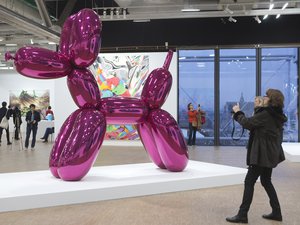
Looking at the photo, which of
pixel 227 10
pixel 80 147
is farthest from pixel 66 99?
pixel 80 147

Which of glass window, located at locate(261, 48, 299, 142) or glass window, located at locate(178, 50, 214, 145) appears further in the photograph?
glass window, located at locate(178, 50, 214, 145)

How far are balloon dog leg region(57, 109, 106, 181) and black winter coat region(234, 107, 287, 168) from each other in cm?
198

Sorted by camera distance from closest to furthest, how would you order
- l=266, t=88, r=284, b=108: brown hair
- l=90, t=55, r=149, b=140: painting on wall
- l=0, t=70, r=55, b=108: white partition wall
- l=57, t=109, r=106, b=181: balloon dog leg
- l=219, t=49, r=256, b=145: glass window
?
l=266, t=88, r=284, b=108: brown hair
l=57, t=109, r=106, b=181: balloon dog leg
l=90, t=55, r=149, b=140: painting on wall
l=219, t=49, r=256, b=145: glass window
l=0, t=70, r=55, b=108: white partition wall

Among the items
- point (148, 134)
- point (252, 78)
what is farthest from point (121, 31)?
point (148, 134)

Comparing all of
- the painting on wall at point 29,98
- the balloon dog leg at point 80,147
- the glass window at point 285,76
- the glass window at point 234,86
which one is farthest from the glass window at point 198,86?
the balloon dog leg at point 80,147

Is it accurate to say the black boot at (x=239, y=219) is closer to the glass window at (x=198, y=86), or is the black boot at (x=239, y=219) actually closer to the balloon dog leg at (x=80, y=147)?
the balloon dog leg at (x=80, y=147)

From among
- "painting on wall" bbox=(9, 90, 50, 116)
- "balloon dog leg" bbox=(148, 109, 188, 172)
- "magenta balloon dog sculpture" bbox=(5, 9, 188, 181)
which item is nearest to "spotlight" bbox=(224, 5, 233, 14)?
"magenta balloon dog sculpture" bbox=(5, 9, 188, 181)

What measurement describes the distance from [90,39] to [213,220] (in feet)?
8.96

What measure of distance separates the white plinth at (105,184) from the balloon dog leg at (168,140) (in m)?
0.21

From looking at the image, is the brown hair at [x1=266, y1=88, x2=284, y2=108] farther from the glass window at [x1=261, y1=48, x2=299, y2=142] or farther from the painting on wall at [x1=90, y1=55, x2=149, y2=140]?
the glass window at [x1=261, y1=48, x2=299, y2=142]

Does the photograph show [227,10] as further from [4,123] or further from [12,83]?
[12,83]

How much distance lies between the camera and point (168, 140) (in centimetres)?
568

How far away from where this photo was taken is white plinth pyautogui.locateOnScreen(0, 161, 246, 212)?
442 cm

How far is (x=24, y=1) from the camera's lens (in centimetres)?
1020
